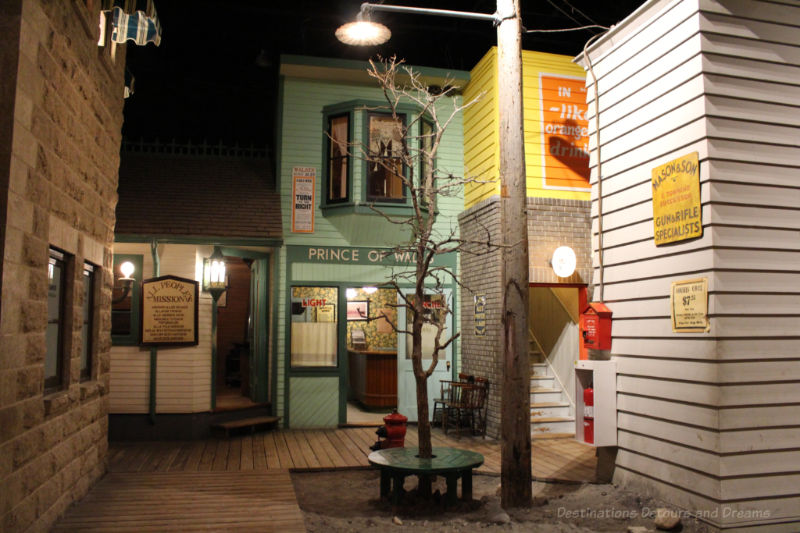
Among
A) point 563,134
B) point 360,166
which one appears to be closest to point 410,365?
point 360,166

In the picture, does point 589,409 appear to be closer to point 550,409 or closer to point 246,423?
point 550,409

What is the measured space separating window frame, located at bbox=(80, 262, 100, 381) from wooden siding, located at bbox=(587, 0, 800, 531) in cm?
576

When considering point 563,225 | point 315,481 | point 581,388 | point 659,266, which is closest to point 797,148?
point 659,266

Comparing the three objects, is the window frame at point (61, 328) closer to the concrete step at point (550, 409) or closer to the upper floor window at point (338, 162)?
the upper floor window at point (338, 162)

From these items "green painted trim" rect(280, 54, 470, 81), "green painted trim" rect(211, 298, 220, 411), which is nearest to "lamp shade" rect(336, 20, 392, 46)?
"green painted trim" rect(280, 54, 470, 81)

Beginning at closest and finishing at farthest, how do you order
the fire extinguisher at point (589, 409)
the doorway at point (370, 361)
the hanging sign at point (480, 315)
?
the fire extinguisher at point (589, 409)
the hanging sign at point (480, 315)
the doorway at point (370, 361)

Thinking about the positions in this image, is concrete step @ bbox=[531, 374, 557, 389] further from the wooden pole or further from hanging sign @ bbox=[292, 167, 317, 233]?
the wooden pole

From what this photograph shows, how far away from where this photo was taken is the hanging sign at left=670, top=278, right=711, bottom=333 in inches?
198

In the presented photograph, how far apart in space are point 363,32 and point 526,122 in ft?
12.9

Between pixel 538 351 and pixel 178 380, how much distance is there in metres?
6.38

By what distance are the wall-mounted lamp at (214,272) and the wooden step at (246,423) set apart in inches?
87.5

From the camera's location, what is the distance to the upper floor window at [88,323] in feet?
22.2

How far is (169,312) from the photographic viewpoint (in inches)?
402

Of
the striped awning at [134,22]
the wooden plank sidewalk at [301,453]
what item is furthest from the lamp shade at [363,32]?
the wooden plank sidewalk at [301,453]
